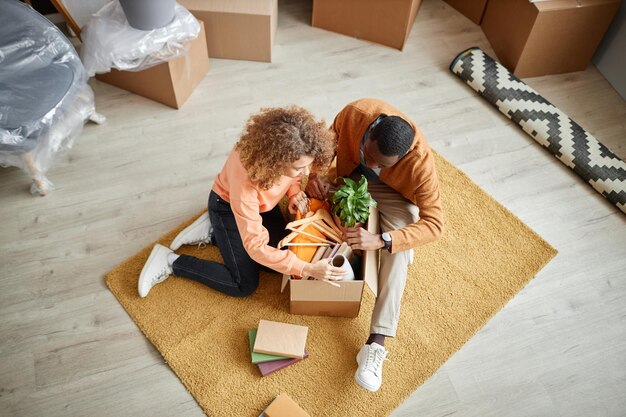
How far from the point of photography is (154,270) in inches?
70.6

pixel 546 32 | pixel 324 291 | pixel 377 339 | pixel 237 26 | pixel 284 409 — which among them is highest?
pixel 546 32

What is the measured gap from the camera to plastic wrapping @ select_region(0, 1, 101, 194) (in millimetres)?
1716

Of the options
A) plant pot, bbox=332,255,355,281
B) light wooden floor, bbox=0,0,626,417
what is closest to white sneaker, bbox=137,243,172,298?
light wooden floor, bbox=0,0,626,417

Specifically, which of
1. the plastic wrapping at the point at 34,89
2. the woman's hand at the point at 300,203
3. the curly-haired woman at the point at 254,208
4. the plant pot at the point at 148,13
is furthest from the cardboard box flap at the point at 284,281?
the plant pot at the point at 148,13

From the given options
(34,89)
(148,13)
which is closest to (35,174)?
(34,89)

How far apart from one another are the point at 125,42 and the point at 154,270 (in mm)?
922

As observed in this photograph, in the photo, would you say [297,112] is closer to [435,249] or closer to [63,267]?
[435,249]

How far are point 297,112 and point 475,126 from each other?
1.24 metres

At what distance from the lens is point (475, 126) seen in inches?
93.2

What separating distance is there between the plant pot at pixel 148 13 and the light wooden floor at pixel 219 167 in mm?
398

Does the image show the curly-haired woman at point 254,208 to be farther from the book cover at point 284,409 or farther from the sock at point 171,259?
the book cover at point 284,409

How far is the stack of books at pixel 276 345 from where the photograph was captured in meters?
1.65

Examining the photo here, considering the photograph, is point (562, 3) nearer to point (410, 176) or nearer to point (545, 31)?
point (545, 31)

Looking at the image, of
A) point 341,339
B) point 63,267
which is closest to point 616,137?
point 341,339
